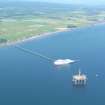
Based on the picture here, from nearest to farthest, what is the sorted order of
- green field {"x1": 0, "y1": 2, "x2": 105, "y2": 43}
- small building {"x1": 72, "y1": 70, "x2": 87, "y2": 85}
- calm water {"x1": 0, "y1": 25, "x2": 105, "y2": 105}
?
1. calm water {"x1": 0, "y1": 25, "x2": 105, "y2": 105}
2. small building {"x1": 72, "y1": 70, "x2": 87, "y2": 85}
3. green field {"x1": 0, "y1": 2, "x2": 105, "y2": 43}

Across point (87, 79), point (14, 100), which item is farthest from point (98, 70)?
point (14, 100)

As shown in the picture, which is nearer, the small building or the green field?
the small building

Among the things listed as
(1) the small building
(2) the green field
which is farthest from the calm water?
(2) the green field

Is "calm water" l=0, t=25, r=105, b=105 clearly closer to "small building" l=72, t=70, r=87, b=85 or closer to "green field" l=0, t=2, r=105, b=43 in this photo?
"small building" l=72, t=70, r=87, b=85

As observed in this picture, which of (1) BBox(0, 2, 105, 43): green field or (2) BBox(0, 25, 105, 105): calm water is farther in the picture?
(1) BBox(0, 2, 105, 43): green field

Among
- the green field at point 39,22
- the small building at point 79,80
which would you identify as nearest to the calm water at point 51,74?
the small building at point 79,80

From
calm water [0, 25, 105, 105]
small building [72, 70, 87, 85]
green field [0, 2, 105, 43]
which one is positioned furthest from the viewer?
green field [0, 2, 105, 43]

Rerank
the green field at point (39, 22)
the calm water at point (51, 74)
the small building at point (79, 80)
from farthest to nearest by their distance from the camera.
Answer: the green field at point (39, 22)
the small building at point (79, 80)
the calm water at point (51, 74)

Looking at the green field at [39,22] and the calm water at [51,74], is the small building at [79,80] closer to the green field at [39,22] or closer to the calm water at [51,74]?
the calm water at [51,74]
